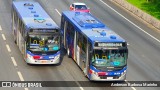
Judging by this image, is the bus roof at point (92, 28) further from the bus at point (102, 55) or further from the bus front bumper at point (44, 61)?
the bus front bumper at point (44, 61)

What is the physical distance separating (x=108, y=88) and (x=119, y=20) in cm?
2748

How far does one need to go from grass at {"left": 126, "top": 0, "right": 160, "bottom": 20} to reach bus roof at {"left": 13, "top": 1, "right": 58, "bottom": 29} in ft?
83.0

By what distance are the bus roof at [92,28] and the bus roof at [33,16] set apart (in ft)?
6.71

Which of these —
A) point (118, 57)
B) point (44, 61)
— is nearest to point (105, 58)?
point (118, 57)

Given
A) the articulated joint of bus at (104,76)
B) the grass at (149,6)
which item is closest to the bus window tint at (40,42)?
the articulated joint of bus at (104,76)

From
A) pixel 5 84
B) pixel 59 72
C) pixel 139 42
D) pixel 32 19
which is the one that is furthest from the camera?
pixel 139 42

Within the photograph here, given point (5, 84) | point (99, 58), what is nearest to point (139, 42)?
point (99, 58)

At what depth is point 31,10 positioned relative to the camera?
45.9m

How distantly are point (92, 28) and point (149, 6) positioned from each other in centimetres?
3447

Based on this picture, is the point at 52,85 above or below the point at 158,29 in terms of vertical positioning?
above

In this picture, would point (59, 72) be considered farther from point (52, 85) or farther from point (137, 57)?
point (137, 57)

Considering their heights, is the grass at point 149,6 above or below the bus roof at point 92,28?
below

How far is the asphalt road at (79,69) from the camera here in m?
38.3

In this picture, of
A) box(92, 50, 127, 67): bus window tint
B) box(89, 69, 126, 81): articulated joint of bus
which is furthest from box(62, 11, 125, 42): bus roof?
box(89, 69, 126, 81): articulated joint of bus
